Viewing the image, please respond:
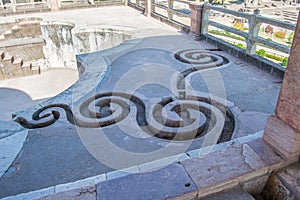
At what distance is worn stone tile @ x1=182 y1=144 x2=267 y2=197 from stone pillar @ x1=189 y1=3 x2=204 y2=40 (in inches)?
172

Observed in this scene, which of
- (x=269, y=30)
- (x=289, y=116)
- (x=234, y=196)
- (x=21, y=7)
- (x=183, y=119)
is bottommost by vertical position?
(x=269, y=30)

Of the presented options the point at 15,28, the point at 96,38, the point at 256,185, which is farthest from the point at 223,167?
the point at 15,28

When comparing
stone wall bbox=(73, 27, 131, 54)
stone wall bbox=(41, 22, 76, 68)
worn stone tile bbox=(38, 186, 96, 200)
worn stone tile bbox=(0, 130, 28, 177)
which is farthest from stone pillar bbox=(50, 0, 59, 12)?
worn stone tile bbox=(38, 186, 96, 200)

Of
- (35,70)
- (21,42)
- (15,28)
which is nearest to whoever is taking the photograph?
(35,70)

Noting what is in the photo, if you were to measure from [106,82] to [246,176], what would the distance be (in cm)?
240

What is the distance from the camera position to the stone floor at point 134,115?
2016 millimetres

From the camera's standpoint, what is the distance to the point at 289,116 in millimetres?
1498

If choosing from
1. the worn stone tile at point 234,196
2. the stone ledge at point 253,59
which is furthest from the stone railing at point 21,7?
the worn stone tile at point 234,196

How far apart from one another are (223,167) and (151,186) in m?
0.47

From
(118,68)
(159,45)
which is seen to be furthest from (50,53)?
(118,68)

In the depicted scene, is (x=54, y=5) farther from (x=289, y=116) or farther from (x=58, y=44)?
(x=289, y=116)

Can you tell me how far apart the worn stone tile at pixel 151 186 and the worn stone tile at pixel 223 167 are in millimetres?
64

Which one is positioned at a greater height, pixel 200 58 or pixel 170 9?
pixel 170 9

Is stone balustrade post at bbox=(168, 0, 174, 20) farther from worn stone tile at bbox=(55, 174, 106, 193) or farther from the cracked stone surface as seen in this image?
worn stone tile at bbox=(55, 174, 106, 193)
